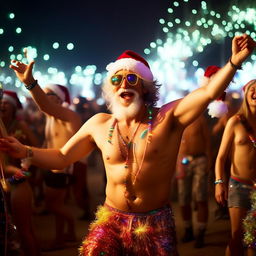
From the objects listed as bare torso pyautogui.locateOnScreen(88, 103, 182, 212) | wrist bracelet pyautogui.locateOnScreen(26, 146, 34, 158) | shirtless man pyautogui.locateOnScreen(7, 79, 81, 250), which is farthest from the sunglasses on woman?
shirtless man pyautogui.locateOnScreen(7, 79, 81, 250)

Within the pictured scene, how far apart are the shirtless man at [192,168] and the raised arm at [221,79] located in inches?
124

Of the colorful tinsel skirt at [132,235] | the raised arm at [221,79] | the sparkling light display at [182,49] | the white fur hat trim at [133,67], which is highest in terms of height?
the sparkling light display at [182,49]

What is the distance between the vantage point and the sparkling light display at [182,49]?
7.42 metres

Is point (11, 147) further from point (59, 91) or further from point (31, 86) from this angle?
point (59, 91)

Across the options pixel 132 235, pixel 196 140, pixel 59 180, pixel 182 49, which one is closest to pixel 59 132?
pixel 59 180

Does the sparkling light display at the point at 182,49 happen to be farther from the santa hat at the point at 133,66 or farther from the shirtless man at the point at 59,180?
the shirtless man at the point at 59,180

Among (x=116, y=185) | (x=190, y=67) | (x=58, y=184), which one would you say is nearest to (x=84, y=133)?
(x=116, y=185)

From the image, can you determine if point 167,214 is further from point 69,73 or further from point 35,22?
point 69,73

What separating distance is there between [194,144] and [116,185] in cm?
309

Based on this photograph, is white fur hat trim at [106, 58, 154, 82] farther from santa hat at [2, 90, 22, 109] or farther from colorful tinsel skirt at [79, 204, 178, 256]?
santa hat at [2, 90, 22, 109]

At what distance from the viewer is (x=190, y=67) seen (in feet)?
91.2

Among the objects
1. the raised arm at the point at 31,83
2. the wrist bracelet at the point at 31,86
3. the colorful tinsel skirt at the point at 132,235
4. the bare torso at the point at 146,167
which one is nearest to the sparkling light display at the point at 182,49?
the raised arm at the point at 31,83

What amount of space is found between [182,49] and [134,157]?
20.3m

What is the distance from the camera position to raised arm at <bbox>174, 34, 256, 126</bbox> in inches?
105
